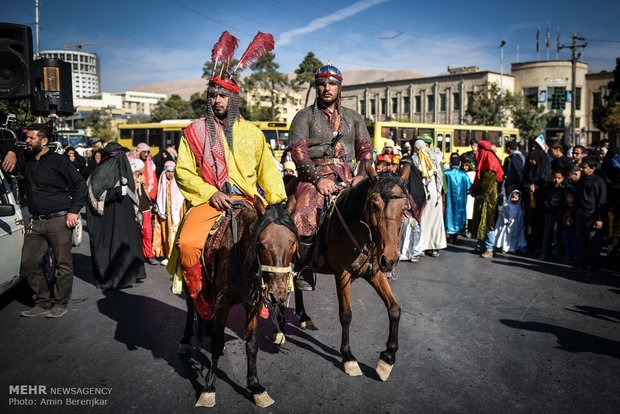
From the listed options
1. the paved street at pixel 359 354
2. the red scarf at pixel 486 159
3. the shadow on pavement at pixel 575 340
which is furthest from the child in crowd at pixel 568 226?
the shadow on pavement at pixel 575 340

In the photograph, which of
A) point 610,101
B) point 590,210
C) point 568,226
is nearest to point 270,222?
point 590,210

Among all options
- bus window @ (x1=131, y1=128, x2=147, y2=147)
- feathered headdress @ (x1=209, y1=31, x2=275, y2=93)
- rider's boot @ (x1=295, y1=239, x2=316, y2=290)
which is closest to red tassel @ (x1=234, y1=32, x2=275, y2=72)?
feathered headdress @ (x1=209, y1=31, x2=275, y2=93)

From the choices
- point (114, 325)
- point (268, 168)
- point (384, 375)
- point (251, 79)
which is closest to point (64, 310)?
point (114, 325)

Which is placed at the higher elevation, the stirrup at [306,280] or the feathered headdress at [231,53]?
the feathered headdress at [231,53]

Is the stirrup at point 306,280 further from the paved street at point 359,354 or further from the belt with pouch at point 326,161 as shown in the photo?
the belt with pouch at point 326,161

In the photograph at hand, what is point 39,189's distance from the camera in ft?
19.7

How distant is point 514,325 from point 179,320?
438 centimetres

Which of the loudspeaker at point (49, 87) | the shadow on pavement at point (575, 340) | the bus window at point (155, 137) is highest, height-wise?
the bus window at point (155, 137)

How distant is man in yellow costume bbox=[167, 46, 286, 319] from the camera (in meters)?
4.02

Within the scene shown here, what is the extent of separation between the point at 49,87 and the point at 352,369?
8232 mm

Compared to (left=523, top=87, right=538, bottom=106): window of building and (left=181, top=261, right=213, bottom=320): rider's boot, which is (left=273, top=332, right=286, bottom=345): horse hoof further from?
(left=523, top=87, right=538, bottom=106): window of building

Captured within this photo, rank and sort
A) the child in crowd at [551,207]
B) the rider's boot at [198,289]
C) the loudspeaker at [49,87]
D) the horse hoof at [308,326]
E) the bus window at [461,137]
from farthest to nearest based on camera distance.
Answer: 1. the bus window at [461,137]
2. the child in crowd at [551,207]
3. the loudspeaker at [49,87]
4. the horse hoof at [308,326]
5. the rider's boot at [198,289]

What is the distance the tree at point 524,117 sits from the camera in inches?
1892

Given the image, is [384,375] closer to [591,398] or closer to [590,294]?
[591,398]
